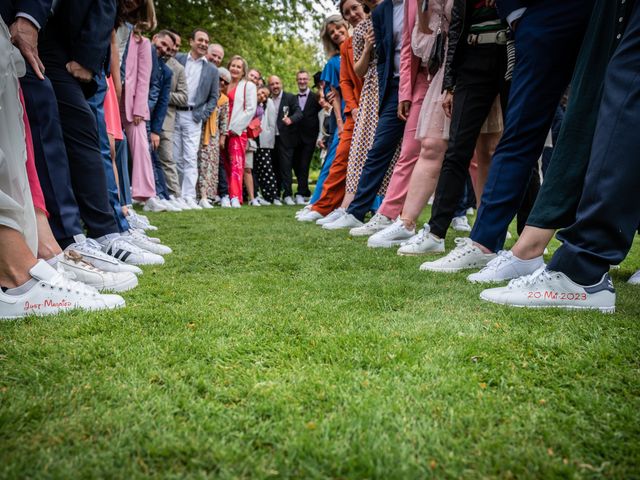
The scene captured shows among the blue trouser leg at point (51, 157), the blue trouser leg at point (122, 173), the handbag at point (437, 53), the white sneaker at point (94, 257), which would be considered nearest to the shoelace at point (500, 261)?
the handbag at point (437, 53)

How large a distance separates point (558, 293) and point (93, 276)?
193cm

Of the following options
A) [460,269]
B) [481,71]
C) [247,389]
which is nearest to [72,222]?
[247,389]

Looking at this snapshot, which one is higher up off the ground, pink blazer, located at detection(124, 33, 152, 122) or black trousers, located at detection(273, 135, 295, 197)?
pink blazer, located at detection(124, 33, 152, 122)

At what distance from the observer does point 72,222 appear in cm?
229

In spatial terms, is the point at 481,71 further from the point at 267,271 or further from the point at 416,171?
the point at 267,271

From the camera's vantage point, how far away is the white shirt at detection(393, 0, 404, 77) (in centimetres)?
414

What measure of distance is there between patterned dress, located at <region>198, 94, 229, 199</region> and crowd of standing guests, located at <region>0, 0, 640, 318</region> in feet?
8.34

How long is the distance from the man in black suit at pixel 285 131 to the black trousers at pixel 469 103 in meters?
6.46

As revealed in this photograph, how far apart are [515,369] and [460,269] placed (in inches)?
53.8

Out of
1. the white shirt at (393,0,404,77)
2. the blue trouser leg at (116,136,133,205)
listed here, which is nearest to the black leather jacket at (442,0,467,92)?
the white shirt at (393,0,404,77)

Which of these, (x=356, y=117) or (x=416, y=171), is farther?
(x=356, y=117)

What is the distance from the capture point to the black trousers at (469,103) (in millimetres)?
2742

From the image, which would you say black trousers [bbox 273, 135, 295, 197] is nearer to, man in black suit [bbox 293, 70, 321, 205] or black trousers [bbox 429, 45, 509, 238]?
man in black suit [bbox 293, 70, 321, 205]

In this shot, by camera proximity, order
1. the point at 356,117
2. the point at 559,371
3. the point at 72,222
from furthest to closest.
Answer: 1. the point at 356,117
2. the point at 72,222
3. the point at 559,371
